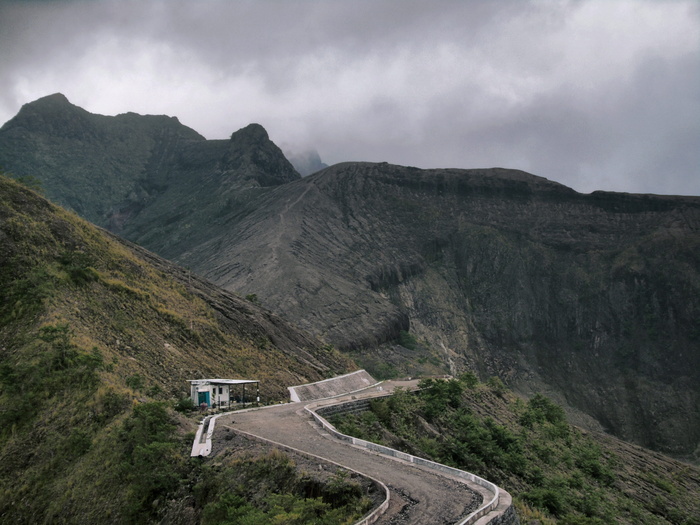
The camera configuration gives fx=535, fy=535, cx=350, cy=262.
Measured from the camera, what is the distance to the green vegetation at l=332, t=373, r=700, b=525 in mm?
25953

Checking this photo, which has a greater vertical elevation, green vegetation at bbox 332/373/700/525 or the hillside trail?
the hillside trail

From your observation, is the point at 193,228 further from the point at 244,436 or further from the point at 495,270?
the point at 244,436

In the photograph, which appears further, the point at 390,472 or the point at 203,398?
the point at 203,398

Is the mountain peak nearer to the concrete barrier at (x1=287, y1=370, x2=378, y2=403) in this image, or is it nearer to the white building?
the concrete barrier at (x1=287, y1=370, x2=378, y2=403)

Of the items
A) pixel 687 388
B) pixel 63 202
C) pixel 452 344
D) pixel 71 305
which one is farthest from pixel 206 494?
pixel 63 202

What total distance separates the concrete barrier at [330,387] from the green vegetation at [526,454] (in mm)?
6068

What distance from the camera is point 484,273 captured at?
122875mm

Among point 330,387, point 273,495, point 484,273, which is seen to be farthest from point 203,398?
point 484,273

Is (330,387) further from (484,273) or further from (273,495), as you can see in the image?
(484,273)

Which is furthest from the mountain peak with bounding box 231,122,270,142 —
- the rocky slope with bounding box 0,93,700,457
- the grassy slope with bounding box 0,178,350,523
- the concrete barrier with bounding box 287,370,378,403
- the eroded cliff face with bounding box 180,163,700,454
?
the concrete barrier with bounding box 287,370,378,403

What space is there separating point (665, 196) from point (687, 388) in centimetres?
5017

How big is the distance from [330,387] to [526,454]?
13.8 meters

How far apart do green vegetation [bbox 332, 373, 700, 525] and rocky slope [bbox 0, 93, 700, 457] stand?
3181cm

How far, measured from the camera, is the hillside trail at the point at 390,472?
1294 centimetres
